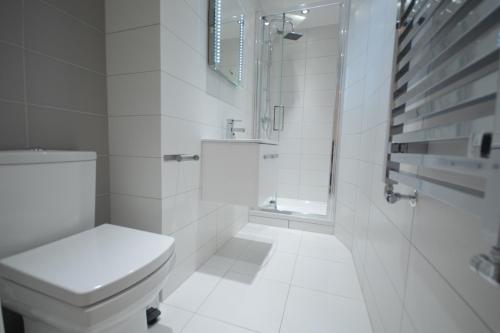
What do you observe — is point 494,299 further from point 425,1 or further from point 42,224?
point 42,224

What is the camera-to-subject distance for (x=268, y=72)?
2488mm

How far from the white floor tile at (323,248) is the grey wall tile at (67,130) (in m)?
1.60

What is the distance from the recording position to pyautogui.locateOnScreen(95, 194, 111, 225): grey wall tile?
1.12 metres

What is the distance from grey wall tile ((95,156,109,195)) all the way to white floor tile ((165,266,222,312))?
701 millimetres

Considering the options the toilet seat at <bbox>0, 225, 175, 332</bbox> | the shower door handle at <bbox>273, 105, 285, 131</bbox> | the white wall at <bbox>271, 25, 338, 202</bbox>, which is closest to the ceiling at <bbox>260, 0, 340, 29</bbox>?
the white wall at <bbox>271, 25, 338, 202</bbox>

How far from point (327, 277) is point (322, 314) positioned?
342 mm

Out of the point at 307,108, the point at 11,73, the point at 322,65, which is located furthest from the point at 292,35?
the point at 11,73

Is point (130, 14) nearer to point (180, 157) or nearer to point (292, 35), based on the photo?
point (180, 157)

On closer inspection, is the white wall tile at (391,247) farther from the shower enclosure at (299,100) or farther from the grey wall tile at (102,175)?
the grey wall tile at (102,175)

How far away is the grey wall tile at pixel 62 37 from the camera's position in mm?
852

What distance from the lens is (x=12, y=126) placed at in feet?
2.66

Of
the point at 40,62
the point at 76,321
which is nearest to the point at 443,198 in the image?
the point at 76,321

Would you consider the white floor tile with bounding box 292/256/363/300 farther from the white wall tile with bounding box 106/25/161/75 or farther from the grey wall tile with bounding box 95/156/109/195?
the white wall tile with bounding box 106/25/161/75

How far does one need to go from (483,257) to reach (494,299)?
18 centimetres
